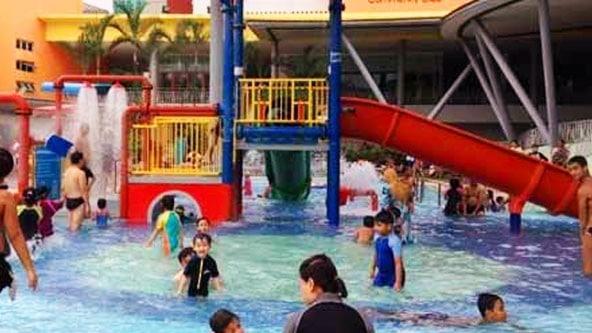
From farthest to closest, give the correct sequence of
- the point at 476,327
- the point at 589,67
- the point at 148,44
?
the point at 589,67 → the point at 148,44 → the point at 476,327

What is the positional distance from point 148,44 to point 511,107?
18597mm

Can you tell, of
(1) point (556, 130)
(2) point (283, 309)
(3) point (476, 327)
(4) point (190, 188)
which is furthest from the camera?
(1) point (556, 130)

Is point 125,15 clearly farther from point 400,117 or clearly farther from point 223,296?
point 223,296

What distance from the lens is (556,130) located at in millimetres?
28703

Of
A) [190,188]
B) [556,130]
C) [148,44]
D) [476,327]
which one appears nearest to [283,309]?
[476,327]

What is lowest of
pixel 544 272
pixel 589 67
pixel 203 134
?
pixel 544 272

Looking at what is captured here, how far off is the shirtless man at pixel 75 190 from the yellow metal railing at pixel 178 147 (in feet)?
4.94

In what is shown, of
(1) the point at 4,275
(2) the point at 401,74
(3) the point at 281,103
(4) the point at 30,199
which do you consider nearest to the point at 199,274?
(1) the point at 4,275

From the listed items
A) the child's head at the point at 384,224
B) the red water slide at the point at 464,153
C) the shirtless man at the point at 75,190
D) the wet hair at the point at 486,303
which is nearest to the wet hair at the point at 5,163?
the child's head at the point at 384,224


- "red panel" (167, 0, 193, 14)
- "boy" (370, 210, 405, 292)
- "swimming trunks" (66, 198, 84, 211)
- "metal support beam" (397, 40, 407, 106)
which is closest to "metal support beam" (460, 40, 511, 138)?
"metal support beam" (397, 40, 407, 106)

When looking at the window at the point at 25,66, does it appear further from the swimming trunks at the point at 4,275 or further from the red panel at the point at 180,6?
the swimming trunks at the point at 4,275

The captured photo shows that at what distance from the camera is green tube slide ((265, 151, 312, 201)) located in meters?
22.1

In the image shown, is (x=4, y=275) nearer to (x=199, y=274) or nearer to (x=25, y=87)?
(x=199, y=274)

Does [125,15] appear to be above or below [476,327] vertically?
above
